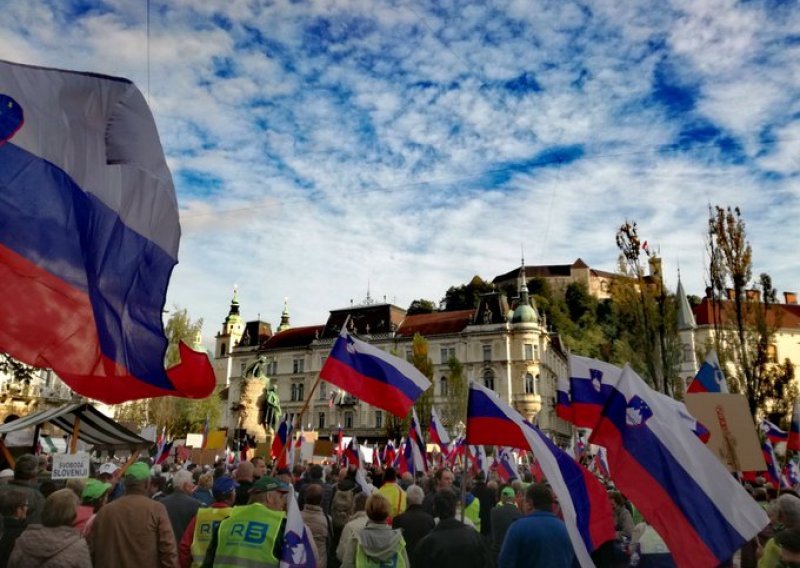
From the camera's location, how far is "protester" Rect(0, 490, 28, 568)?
5602 millimetres

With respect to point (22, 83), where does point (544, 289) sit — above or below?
above

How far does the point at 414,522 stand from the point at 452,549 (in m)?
1.56

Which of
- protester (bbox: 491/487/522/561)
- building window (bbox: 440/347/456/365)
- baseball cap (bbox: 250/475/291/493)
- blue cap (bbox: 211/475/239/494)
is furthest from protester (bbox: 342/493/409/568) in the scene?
building window (bbox: 440/347/456/365)

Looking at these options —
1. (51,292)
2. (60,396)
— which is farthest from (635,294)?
(60,396)

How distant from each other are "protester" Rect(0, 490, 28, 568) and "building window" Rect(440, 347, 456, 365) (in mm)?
74585

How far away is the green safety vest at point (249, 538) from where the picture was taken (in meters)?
4.75

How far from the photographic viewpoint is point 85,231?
15.1 ft

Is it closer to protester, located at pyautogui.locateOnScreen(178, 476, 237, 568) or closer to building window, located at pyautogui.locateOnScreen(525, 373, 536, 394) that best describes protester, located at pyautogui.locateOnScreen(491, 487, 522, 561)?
protester, located at pyautogui.locateOnScreen(178, 476, 237, 568)

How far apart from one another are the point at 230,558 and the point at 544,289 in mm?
112085

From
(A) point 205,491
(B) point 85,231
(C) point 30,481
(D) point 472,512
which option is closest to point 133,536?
(C) point 30,481

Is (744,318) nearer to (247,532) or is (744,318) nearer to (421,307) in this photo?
(247,532)

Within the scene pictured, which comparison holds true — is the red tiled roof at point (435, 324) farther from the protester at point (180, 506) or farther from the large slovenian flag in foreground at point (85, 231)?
the large slovenian flag in foreground at point (85, 231)

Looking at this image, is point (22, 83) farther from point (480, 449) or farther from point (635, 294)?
point (635, 294)

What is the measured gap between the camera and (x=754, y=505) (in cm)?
477
